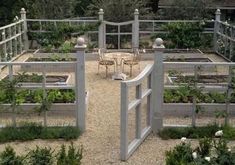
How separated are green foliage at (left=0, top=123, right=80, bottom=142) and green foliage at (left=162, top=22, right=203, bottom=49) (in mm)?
9823

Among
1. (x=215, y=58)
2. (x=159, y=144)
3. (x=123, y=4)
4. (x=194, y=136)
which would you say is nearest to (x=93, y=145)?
(x=159, y=144)

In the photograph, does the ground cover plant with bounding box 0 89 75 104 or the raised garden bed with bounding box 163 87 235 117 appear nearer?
the ground cover plant with bounding box 0 89 75 104

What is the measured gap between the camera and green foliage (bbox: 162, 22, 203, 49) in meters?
16.5

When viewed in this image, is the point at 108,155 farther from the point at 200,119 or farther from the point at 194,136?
the point at 200,119

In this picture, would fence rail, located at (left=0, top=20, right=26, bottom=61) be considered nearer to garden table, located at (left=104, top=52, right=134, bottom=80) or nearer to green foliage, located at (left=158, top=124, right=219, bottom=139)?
garden table, located at (left=104, top=52, right=134, bottom=80)

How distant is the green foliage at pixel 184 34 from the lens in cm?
1647

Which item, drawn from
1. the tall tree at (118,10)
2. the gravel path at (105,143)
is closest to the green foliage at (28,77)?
the gravel path at (105,143)

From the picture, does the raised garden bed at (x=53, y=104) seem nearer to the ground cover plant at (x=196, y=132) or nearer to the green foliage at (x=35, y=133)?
the green foliage at (x=35, y=133)

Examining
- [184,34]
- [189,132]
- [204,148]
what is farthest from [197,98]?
[184,34]

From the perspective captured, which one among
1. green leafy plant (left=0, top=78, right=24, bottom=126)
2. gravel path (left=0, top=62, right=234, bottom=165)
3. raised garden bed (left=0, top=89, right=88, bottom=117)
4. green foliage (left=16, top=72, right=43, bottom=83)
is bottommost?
gravel path (left=0, top=62, right=234, bottom=165)

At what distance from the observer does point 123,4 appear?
1867cm

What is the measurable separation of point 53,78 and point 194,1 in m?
10.2

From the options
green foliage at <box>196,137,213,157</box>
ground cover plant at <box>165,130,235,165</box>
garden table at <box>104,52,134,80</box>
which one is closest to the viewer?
ground cover plant at <box>165,130,235,165</box>

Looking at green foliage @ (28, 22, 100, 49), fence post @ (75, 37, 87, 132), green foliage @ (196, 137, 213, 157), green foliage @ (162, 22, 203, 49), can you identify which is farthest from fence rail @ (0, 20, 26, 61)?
green foliage @ (196, 137, 213, 157)
